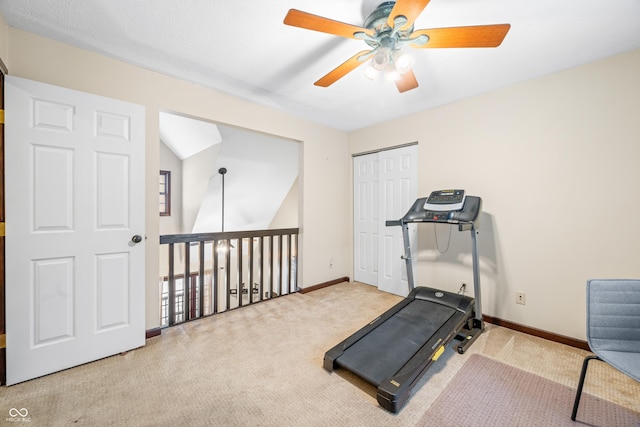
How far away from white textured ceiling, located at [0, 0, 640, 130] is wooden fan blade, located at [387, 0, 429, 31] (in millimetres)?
289

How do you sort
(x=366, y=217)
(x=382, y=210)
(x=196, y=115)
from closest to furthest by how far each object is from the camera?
(x=196, y=115), (x=382, y=210), (x=366, y=217)

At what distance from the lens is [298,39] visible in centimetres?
189

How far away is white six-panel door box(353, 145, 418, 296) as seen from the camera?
3477 millimetres

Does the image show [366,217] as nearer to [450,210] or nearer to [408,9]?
[450,210]

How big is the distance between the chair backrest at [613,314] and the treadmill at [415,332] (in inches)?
34.4

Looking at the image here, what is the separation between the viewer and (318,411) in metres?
1.54

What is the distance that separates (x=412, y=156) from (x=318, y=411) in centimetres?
295

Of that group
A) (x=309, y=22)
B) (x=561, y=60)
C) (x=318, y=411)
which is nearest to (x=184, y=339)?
(x=318, y=411)

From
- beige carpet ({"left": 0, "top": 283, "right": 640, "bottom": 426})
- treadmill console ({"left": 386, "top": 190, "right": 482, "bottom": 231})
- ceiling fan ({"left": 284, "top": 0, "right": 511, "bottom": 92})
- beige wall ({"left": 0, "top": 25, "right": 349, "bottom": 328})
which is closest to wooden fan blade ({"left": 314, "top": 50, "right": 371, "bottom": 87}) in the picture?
ceiling fan ({"left": 284, "top": 0, "right": 511, "bottom": 92})

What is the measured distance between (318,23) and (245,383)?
227cm

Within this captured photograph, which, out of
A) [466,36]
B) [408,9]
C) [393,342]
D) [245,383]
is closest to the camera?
[408,9]

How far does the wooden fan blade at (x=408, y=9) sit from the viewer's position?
1.22 m

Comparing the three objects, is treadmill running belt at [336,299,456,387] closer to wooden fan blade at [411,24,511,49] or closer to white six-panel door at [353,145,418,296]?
white six-panel door at [353,145,418,296]

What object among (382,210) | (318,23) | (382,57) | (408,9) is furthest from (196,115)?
(382,210)
